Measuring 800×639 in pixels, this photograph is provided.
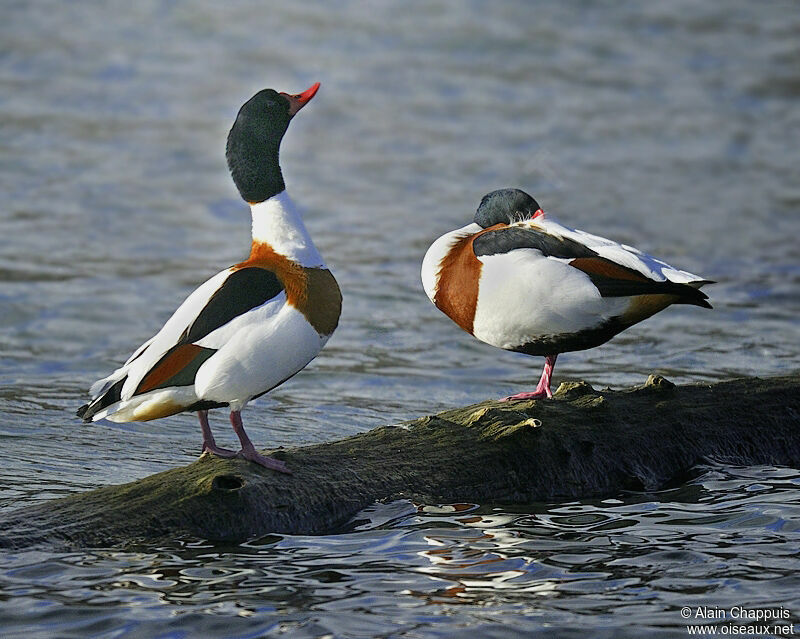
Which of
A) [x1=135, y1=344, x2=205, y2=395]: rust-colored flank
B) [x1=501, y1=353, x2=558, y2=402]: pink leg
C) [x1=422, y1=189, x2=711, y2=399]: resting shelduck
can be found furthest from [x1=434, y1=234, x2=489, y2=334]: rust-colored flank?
[x1=135, y1=344, x2=205, y2=395]: rust-colored flank

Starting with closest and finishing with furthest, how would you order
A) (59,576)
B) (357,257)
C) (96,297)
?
(59,576), (96,297), (357,257)

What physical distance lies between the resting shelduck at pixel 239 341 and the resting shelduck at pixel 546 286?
1.05 m

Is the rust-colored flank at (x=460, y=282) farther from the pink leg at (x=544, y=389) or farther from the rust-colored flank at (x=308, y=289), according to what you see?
the rust-colored flank at (x=308, y=289)

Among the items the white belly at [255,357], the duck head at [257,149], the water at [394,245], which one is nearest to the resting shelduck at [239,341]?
the white belly at [255,357]

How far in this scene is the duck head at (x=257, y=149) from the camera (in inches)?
260

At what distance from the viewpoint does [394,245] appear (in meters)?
15.9

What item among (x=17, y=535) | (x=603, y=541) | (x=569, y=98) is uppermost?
(x=569, y=98)

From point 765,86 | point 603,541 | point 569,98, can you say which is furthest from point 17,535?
point 765,86

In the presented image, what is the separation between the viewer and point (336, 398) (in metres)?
10.2

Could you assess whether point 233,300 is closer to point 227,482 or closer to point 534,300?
point 227,482

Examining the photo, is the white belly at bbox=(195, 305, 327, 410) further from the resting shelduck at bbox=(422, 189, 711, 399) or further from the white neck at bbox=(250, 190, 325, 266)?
the resting shelduck at bbox=(422, 189, 711, 399)

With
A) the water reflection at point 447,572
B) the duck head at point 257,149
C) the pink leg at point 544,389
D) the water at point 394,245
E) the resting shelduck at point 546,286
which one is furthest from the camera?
the pink leg at point 544,389

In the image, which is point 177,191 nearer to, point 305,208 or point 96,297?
point 305,208

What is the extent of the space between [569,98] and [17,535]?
18648 millimetres
